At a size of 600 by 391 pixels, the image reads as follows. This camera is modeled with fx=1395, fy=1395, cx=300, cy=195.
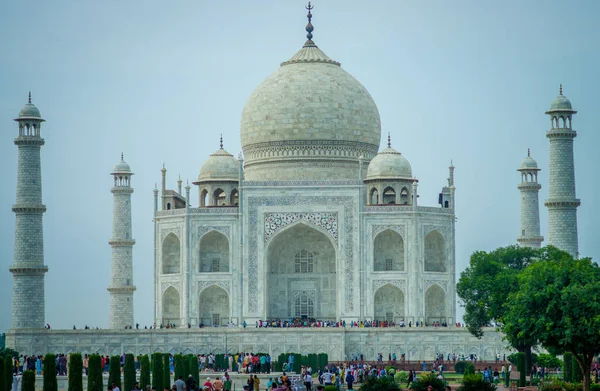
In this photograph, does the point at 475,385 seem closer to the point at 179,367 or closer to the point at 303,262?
the point at 179,367

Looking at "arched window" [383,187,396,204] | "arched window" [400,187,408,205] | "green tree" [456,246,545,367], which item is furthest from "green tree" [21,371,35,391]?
"arched window" [400,187,408,205]

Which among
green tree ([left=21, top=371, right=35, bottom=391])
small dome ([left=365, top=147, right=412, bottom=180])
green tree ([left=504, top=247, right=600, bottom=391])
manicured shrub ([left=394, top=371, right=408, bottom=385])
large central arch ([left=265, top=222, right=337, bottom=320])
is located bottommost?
manicured shrub ([left=394, top=371, right=408, bottom=385])

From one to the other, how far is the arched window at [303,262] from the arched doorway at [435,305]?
160 inches

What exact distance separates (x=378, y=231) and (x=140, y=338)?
839 centimetres

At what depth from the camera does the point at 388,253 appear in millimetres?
45562

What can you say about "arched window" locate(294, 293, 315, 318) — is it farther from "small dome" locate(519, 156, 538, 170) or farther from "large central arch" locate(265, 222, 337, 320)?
"small dome" locate(519, 156, 538, 170)

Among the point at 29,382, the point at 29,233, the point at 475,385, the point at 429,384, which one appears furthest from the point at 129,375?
the point at 29,233

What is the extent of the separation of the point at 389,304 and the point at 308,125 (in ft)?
22.9

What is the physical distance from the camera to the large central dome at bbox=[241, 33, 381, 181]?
47656 millimetres

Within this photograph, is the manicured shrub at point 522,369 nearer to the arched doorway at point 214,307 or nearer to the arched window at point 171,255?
the arched doorway at point 214,307

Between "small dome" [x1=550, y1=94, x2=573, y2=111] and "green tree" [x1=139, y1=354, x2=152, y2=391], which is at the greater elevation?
"small dome" [x1=550, y1=94, x2=573, y2=111]

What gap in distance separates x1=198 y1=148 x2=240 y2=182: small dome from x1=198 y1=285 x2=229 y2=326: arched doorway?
398 centimetres

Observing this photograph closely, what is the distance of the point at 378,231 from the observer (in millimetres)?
44719

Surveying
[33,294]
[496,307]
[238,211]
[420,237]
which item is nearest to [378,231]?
[420,237]
